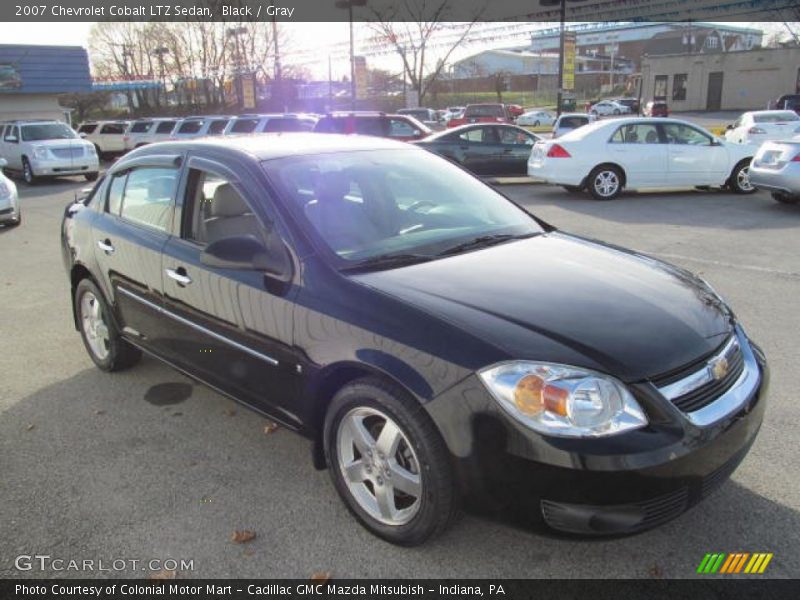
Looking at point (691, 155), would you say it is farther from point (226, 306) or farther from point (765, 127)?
point (226, 306)

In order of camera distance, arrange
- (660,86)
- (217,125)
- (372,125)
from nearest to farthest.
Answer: (372,125) → (217,125) → (660,86)

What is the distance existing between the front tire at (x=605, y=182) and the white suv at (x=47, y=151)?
14.7 metres

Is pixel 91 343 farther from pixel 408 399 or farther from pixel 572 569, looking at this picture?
pixel 572 569

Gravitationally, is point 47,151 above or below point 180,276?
below

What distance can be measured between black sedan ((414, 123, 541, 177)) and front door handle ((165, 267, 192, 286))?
478 inches

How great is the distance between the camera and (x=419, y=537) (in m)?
2.56

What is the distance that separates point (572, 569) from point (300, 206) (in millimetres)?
1985

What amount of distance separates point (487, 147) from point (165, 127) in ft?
51.5

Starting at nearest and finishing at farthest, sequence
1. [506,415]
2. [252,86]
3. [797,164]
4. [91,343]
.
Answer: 1. [506,415]
2. [91,343]
3. [797,164]
4. [252,86]

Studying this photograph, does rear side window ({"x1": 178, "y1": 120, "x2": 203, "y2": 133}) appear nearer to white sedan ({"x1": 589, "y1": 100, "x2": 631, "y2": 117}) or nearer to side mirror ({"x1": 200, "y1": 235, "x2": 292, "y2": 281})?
side mirror ({"x1": 200, "y1": 235, "x2": 292, "y2": 281})

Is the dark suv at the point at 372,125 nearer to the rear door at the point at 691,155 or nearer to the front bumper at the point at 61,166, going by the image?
the rear door at the point at 691,155

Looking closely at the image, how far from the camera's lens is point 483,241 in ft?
11.0

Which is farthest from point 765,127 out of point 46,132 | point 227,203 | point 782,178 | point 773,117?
point 46,132

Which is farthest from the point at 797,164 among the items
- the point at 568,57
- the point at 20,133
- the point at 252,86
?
the point at 252,86
